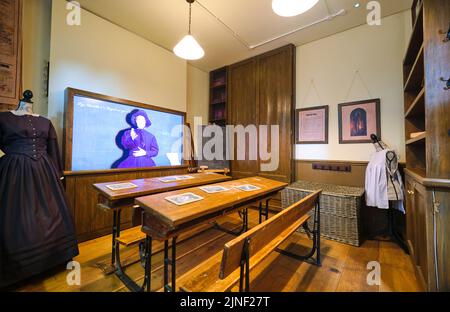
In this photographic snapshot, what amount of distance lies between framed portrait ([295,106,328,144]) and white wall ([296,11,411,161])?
0.26 ft

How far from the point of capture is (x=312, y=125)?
3037 mm

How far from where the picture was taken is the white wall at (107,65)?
2.21 meters

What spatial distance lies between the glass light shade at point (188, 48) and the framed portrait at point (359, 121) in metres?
2.23

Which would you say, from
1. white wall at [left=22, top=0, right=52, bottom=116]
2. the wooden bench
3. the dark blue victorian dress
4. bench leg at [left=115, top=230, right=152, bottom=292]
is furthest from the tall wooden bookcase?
white wall at [left=22, top=0, right=52, bottom=116]

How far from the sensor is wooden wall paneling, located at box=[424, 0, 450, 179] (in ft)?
3.81

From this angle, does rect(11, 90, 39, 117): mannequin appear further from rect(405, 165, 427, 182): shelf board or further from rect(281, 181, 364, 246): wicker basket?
rect(405, 165, 427, 182): shelf board

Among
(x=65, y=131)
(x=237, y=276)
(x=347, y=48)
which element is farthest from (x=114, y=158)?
(x=347, y=48)

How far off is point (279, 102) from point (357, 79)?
3.76ft

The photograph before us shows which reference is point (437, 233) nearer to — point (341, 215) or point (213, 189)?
point (341, 215)

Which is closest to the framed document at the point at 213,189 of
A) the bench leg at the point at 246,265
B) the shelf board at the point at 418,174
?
the bench leg at the point at 246,265

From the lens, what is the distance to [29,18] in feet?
6.93

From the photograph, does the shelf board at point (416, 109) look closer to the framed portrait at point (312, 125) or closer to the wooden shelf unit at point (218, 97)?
the framed portrait at point (312, 125)

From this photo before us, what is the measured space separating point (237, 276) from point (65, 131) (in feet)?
7.96
